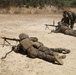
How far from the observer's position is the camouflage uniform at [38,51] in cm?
898

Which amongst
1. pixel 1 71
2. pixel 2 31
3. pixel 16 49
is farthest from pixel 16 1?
pixel 1 71

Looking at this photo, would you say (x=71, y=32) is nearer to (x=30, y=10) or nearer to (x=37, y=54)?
(x=37, y=54)

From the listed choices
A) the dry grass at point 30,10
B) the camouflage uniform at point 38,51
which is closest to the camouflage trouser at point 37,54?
the camouflage uniform at point 38,51

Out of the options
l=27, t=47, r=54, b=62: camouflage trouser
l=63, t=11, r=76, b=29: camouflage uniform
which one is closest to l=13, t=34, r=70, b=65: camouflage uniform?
l=27, t=47, r=54, b=62: camouflage trouser

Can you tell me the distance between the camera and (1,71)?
8.36 meters

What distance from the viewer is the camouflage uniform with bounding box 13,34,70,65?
8975 millimetres

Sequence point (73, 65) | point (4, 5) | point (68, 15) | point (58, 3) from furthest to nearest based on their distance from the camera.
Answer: point (58, 3) → point (4, 5) → point (68, 15) → point (73, 65)

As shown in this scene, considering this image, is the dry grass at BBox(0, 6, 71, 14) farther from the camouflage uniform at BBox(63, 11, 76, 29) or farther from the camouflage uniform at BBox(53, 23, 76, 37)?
the camouflage uniform at BBox(53, 23, 76, 37)

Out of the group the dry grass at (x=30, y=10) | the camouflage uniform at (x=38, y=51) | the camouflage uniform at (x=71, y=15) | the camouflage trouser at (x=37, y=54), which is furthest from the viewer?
the dry grass at (x=30, y=10)

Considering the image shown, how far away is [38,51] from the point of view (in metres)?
9.41

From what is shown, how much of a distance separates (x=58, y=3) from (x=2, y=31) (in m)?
13.0

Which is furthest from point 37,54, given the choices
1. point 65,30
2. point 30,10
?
point 30,10

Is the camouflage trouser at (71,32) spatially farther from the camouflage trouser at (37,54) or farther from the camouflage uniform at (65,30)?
the camouflage trouser at (37,54)

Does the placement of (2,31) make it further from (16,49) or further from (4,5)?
(4,5)
